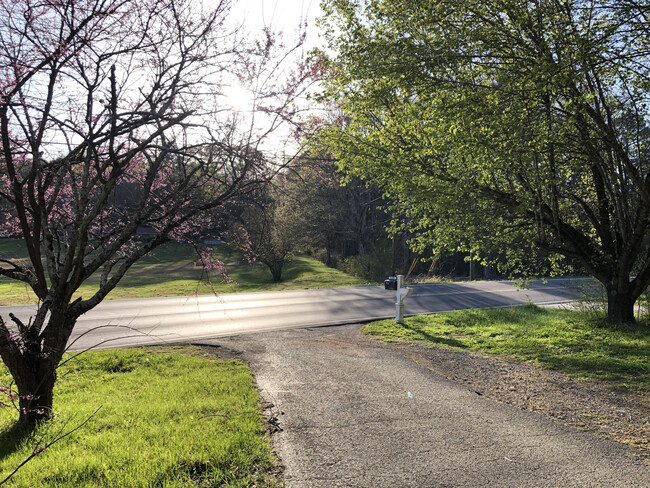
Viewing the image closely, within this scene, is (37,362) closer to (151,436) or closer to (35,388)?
(35,388)

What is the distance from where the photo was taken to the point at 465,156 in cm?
971

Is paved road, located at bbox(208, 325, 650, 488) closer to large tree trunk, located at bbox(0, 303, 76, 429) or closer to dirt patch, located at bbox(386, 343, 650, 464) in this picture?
dirt patch, located at bbox(386, 343, 650, 464)

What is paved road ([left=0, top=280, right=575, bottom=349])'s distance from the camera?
1109 cm

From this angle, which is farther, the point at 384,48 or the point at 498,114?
the point at 384,48

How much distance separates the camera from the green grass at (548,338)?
24.4 feet

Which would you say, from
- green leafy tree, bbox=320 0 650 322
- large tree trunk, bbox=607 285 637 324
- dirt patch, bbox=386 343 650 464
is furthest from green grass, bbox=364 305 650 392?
green leafy tree, bbox=320 0 650 322

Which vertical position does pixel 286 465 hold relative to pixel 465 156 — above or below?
below

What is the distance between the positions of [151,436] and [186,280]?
2380cm

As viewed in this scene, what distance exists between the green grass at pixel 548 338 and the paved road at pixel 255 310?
6.63 feet

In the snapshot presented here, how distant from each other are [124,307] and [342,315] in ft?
22.9

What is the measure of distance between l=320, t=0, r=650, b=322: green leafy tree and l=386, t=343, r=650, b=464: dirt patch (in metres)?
3.42

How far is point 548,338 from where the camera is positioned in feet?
33.7

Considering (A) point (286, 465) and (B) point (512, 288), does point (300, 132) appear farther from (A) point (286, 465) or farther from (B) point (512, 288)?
(B) point (512, 288)

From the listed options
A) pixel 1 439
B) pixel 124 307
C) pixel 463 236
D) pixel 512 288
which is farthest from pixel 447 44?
pixel 512 288
